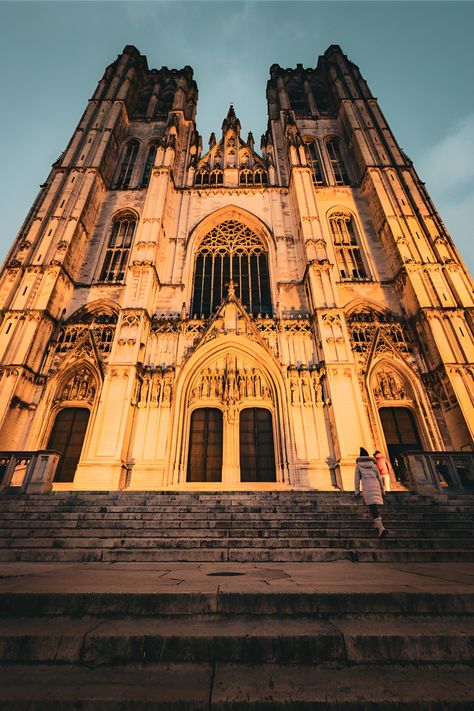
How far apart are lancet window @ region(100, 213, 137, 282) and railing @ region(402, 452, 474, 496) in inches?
555

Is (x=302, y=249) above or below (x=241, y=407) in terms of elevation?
above

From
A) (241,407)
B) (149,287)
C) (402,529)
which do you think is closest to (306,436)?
(241,407)

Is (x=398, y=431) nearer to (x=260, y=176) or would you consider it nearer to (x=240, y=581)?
(x=240, y=581)

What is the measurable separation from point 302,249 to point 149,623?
1495 centimetres

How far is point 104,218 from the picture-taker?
17.1m

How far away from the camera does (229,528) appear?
5.33 meters

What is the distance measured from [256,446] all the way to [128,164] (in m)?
19.8

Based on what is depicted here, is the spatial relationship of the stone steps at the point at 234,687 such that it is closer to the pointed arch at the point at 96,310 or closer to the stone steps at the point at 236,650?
the stone steps at the point at 236,650

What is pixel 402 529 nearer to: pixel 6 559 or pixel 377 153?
pixel 6 559

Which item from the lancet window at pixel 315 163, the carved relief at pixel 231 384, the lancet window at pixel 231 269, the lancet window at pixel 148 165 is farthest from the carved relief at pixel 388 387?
the lancet window at pixel 148 165

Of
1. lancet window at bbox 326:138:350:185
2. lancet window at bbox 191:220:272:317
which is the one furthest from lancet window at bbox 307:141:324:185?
lancet window at bbox 191:220:272:317

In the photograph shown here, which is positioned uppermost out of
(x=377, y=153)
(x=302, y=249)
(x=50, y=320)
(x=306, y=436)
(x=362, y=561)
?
(x=377, y=153)

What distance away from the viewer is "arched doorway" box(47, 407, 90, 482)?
10742 millimetres

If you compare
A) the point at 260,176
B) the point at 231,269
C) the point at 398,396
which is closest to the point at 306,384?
the point at 398,396
